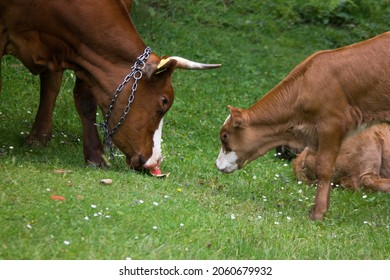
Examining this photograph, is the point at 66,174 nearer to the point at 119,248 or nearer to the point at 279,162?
the point at 119,248

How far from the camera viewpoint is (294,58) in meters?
17.8

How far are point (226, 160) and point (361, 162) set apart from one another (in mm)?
1793

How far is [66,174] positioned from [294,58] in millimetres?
8760

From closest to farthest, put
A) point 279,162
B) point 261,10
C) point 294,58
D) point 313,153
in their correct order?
point 313,153
point 279,162
point 294,58
point 261,10

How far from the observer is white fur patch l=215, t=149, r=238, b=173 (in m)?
11.3

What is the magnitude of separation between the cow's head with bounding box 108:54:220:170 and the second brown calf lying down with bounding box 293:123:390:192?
8.03ft

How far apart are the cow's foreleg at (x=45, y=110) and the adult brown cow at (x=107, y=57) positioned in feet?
4.95

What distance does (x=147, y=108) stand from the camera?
401 inches

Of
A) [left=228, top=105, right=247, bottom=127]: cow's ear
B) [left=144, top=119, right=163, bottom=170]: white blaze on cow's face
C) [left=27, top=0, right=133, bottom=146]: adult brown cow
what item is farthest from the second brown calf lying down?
[left=27, top=0, right=133, bottom=146]: adult brown cow

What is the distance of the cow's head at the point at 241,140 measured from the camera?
11164 mm

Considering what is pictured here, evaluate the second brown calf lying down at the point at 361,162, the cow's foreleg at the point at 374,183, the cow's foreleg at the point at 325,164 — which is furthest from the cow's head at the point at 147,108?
the cow's foreleg at the point at 374,183

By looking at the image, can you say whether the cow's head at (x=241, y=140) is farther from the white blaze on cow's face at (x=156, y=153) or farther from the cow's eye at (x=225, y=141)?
the white blaze on cow's face at (x=156, y=153)

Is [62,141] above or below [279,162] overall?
above

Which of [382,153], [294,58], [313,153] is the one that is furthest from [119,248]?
[294,58]
